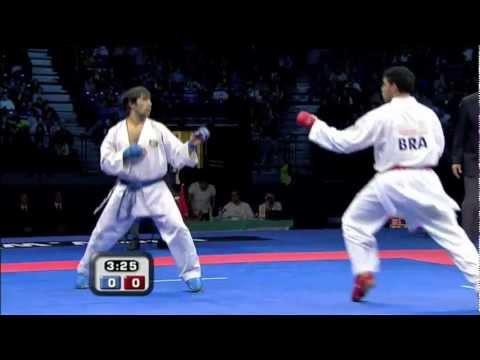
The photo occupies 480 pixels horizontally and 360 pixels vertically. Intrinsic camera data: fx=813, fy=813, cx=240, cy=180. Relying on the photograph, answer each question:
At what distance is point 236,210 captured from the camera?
12.8 meters

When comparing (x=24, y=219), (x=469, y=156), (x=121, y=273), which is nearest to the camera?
(x=121, y=273)

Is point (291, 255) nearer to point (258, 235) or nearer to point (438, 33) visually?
point (258, 235)

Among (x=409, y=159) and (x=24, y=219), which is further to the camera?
(x=24, y=219)

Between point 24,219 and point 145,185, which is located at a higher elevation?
point 145,185

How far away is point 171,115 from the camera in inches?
554

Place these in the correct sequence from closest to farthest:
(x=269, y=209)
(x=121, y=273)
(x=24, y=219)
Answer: (x=121, y=273) → (x=24, y=219) → (x=269, y=209)

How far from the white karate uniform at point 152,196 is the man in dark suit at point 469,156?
2112 mm

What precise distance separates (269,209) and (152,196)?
7.03 metres

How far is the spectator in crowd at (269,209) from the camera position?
12984 millimetres

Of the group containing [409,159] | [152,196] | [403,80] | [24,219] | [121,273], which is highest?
[403,80]

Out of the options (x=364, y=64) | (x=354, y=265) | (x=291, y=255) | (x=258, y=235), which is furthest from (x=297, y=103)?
(x=354, y=265)

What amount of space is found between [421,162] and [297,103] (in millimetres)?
10771

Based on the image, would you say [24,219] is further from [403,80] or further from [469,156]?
[403,80]

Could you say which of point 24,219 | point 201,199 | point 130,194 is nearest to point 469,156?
point 130,194
